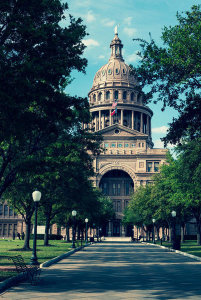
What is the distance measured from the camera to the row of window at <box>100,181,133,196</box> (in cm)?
10806

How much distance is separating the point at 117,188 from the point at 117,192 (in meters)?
1.18

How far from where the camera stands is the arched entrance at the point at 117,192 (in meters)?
106

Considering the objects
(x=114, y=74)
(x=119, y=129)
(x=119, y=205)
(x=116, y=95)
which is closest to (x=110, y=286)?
(x=119, y=129)

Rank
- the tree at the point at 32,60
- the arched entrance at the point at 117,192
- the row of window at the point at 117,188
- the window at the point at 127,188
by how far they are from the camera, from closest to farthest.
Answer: the tree at the point at 32,60, the arched entrance at the point at 117,192, the row of window at the point at 117,188, the window at the point at 127,188

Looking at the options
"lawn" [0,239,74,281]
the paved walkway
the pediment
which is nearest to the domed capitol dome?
the pediment

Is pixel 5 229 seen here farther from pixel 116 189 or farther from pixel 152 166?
pixel 152 166

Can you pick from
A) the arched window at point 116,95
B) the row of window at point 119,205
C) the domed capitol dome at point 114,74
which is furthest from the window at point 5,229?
the domed capitol dome at point 114,74

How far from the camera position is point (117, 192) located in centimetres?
10819

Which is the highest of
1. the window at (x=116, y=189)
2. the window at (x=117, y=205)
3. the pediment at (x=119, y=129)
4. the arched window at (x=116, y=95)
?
the arched window at (x=116, y=95)

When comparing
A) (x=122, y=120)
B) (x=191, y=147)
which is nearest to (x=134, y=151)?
(x=122, y=120)

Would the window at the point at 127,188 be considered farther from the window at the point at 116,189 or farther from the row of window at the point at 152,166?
the row of window at the point at 152,166

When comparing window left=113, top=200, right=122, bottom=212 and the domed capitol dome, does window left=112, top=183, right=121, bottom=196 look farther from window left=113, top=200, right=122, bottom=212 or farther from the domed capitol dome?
the domed capitol dome

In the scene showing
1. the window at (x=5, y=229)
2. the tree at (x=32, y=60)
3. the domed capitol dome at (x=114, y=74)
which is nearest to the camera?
the tree at (x=32, y=60)

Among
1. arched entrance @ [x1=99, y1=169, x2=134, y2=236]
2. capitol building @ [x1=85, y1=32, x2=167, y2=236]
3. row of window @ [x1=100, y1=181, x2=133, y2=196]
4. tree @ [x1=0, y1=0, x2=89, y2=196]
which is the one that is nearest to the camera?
tree @ [x1=0, y1=0, x2=89, y2=196]
